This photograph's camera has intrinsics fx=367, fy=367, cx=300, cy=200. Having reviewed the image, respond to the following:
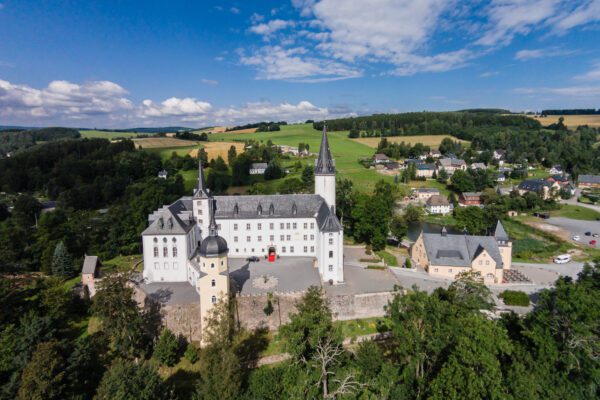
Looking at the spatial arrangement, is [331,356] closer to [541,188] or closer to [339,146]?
[541,188]

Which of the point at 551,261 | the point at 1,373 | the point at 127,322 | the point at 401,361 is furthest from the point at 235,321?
the point at 551,261

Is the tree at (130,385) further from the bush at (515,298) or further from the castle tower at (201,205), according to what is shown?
the bush at (515,298)

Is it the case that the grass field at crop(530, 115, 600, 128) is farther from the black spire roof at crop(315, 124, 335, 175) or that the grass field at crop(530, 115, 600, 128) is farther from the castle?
the castle

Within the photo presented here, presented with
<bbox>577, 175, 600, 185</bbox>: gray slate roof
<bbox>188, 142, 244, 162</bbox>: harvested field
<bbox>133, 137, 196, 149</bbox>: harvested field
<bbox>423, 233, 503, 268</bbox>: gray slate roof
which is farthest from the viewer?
<bbox>133, 137, 196, 149</bbox>: harvested field

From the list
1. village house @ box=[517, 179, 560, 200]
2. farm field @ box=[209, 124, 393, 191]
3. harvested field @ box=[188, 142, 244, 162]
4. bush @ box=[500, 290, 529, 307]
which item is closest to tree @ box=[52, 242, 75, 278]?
bush @ box=[500, 290, 529, 307]

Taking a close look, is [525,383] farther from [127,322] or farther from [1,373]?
[1,373]

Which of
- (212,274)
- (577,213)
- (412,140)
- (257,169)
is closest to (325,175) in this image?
(212,274)

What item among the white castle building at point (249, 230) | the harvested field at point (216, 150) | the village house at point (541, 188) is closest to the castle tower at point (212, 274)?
the white castle building at point (249, 230)
